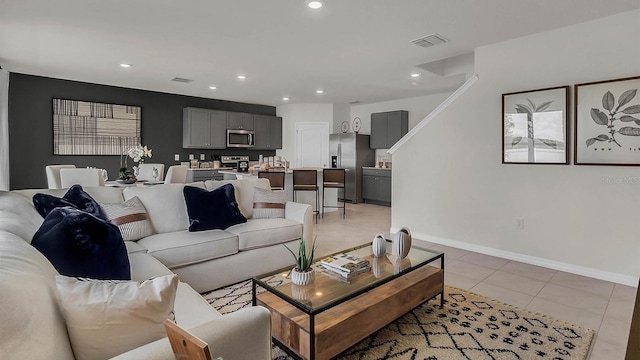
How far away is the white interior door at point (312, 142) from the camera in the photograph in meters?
8.52

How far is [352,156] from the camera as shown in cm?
812

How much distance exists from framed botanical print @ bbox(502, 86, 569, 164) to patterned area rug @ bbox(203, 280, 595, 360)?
71.4 inches

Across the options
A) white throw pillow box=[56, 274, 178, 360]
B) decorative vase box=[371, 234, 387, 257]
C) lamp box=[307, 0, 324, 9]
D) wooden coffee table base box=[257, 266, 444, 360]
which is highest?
lamp box=[307, 0, 324, 9]

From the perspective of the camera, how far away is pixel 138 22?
10.9 ft

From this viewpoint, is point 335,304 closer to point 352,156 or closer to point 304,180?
point 304,180

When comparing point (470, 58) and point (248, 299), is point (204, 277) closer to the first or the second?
point (248, 299)

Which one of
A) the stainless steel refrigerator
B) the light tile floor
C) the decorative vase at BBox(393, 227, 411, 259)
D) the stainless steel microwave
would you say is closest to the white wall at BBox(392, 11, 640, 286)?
the light tile floor

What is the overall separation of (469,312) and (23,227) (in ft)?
9.44

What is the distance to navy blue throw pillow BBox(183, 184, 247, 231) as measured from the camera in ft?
9.81

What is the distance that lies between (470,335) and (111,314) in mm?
2074

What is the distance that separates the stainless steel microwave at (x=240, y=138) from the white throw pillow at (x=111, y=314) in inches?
271

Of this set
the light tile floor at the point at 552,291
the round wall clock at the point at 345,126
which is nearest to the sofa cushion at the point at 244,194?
the light tile floor at the point at 552,291

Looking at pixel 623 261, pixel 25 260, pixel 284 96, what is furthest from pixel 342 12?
pixel 284 96

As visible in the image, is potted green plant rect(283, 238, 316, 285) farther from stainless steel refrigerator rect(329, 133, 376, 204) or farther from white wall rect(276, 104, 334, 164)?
Answer: white wall rect(276, 104, 334, 164)
